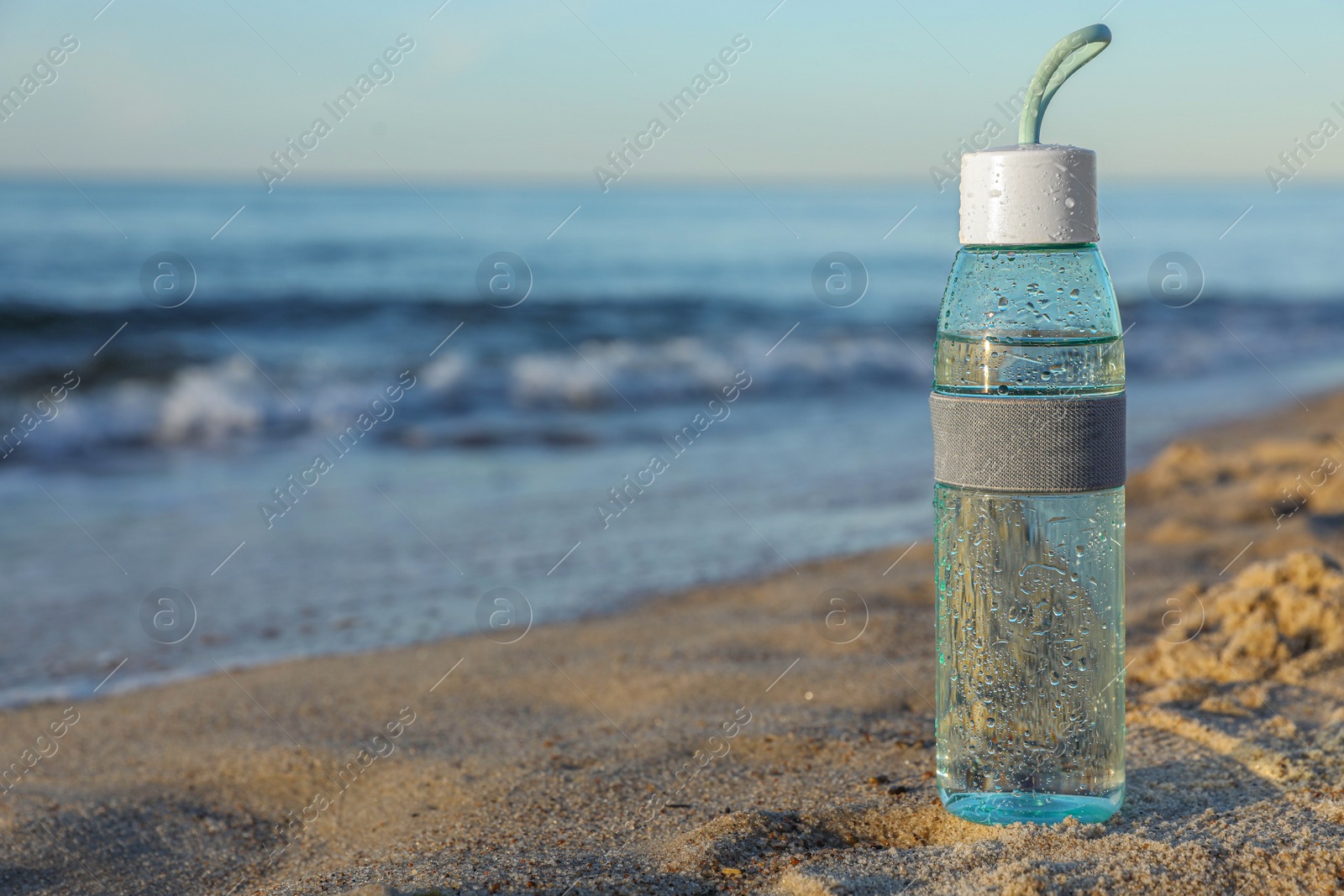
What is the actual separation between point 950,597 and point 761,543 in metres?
3.07

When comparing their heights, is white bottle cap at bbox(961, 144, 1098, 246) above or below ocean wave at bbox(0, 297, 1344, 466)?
above

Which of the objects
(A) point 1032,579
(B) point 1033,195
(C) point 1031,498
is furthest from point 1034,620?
(B) point 1033,195

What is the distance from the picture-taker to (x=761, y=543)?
490 cm

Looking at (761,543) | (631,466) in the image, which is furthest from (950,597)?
(631,466)

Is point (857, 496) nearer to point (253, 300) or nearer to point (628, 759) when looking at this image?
point (628, 759)

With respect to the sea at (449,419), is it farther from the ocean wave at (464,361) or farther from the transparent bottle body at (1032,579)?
the transparent bottle body at (1032,579)

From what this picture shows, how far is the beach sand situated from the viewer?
173cm

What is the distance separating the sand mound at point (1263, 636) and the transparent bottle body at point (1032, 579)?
81 cm

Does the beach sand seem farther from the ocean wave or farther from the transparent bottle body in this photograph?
the ocean wave

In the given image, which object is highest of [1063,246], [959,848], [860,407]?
[1063,246]

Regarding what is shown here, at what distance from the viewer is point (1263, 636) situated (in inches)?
105

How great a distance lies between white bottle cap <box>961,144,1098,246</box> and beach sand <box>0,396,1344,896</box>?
918 millimetres

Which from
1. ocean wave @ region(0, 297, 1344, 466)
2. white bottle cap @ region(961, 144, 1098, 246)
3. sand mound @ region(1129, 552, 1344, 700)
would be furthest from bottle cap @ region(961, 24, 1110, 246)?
ocean wave @ region(0, 297, 1344, 466)

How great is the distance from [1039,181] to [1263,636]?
5.17 feet
